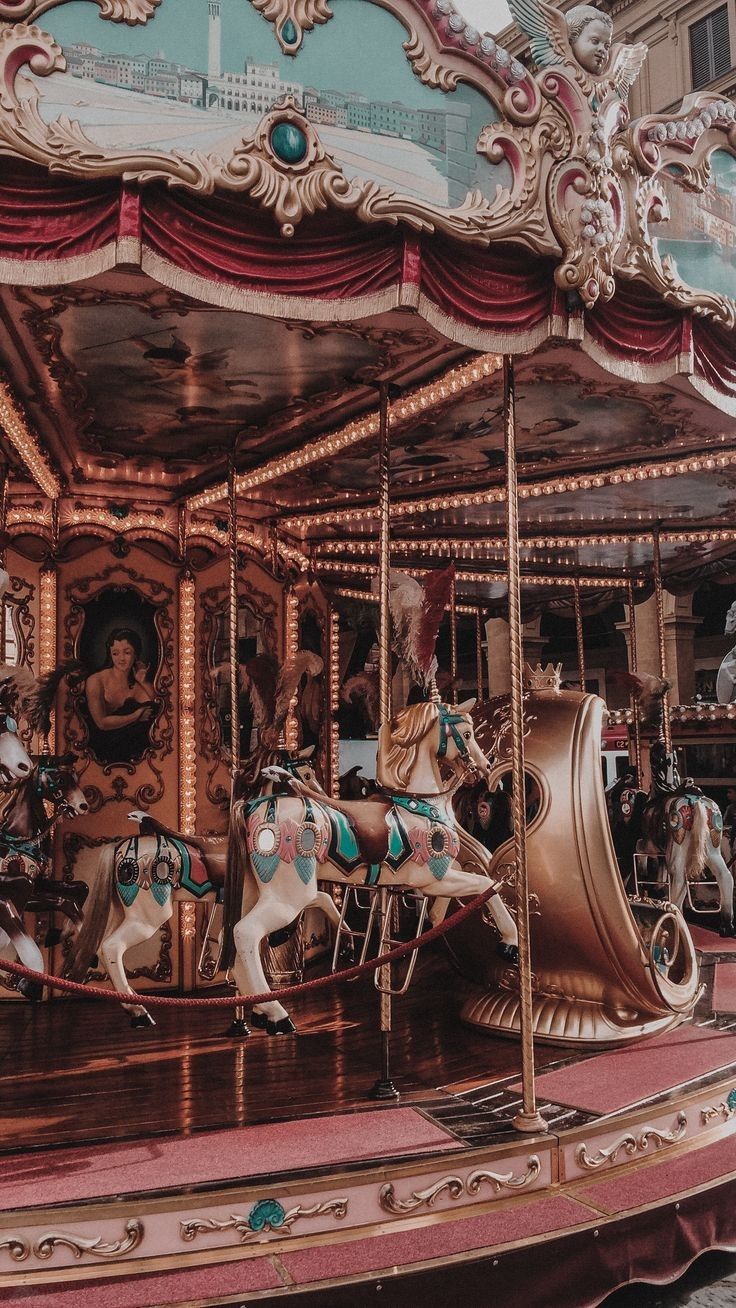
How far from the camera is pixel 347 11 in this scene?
3627 millimetres

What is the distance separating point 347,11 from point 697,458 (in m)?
4.23

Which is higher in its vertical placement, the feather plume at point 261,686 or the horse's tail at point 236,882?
the feather plume at point 261,686

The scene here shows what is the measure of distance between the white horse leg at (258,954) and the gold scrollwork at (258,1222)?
3.38 ft

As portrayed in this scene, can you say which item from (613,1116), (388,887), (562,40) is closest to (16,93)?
(562,40)

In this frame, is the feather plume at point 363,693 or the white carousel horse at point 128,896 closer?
the white carousel horse at point 128,896

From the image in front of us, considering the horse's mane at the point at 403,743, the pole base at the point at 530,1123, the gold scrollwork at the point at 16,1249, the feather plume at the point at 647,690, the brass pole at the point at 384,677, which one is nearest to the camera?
the gold scrollwork at the point at 16,1249

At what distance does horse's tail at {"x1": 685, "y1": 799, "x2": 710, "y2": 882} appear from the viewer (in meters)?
8.29

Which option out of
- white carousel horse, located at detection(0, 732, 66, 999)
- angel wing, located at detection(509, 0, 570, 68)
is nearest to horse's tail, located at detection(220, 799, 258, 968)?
white carousel horse, located at detection(0, 732, 66, 999)

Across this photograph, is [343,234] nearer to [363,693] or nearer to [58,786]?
[58,786]

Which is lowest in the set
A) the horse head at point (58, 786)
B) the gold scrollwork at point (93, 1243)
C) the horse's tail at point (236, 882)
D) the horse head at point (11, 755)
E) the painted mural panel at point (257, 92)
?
the gold scrollwork at point (93, 1243)

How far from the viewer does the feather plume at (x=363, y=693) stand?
36.6 feet

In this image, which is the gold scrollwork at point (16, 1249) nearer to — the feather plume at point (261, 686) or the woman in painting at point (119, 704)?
the woman in painting at point (119, 704)

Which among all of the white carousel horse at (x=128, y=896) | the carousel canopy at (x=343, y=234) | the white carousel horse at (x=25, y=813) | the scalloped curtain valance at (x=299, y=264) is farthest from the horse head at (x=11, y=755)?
the scalloped curtain valance at (x=299, y=264)

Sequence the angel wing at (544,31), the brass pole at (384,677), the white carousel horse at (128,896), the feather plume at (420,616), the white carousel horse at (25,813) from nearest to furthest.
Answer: the angel wing at (544,31) → the brass pole at (384,677) → the white carousel horse at (128,896) → the feather plume at (420,616) → the white carousel horse at (25,813)
